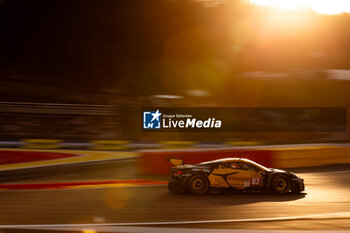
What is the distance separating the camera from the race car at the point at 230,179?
10.0 m

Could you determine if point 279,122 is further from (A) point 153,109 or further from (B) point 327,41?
(B) point 327,41

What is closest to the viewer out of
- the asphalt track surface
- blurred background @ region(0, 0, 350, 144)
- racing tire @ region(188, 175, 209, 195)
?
the asphalt track surface

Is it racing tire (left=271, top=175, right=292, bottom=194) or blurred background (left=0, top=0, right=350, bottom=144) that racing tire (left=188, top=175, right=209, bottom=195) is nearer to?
racing tire (left=271, top=175, right=292, bottom=194)

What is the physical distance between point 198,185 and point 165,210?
1.90 metres

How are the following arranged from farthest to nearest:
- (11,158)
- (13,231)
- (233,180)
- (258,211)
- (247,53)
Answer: (247,53) < (11,158) < (233,180) < (258,211) < (13,231)

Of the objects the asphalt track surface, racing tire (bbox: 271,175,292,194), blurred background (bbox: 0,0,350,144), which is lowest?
the asphalt track surface

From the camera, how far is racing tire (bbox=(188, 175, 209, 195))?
10016 mm

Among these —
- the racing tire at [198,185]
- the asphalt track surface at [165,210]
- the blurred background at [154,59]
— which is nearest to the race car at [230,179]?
the racing tire at [198,185]

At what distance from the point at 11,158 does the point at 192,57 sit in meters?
27.3

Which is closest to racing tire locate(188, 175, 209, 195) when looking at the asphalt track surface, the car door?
the asphalt track surface

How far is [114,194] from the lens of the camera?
1041cm

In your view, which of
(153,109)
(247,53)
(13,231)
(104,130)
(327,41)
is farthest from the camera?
(327,41)

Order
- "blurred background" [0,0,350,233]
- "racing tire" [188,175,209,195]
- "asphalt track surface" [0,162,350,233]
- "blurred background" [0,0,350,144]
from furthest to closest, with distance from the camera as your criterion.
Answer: "blurred background" [0,0,350,144]
"racing tire" [188,175,209,195]
"blurred background" [0,0,350,233]
"asphalt track surface" [0,162,350,233]

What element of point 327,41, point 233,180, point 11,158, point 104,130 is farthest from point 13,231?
point 327,41
